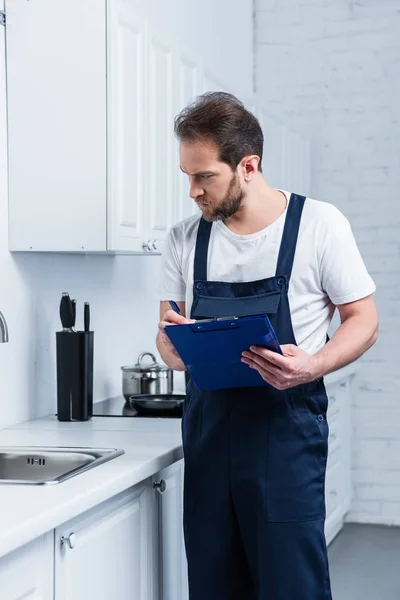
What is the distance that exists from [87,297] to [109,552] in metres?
1.42

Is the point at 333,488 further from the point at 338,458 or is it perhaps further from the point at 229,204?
the point at 229,204

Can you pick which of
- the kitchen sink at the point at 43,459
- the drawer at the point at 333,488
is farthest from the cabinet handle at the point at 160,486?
the drawer at the point at 333,488

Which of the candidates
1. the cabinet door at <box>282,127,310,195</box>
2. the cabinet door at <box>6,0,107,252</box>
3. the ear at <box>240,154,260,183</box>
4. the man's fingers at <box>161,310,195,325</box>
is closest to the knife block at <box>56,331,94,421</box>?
the cabinet door at <box>6,0,107,252</box>

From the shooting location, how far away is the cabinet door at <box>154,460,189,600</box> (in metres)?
2.55

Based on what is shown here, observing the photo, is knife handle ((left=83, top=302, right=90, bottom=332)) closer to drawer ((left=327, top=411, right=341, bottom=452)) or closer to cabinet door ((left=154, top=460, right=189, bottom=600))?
cabinet door ((left=154, top=460, right=189, bottom=600))

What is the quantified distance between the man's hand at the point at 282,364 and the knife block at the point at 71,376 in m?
1.06

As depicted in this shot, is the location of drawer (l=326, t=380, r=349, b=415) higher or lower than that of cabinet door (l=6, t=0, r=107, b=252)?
lower

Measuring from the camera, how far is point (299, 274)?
2219 mm

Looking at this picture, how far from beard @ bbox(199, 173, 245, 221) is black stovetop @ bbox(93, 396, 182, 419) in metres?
1.08

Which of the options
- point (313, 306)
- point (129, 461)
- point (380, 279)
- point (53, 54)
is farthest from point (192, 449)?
point (380, 279)

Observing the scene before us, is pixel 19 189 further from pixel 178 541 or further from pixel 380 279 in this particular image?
pixel 380 279

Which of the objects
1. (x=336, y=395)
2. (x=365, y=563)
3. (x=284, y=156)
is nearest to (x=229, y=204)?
(x=284, y=156)

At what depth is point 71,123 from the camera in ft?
9.25

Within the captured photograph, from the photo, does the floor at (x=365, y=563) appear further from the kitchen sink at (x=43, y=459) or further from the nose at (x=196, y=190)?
the nose at (x=196, y=190)
